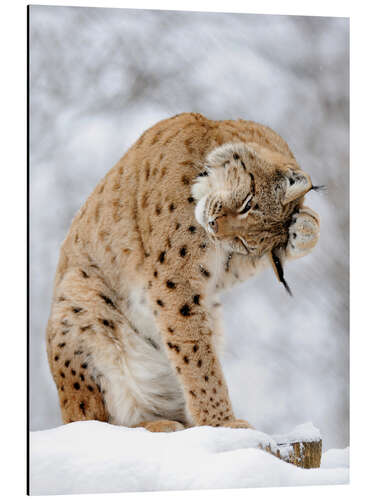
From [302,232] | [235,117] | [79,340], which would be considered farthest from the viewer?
[235,117]

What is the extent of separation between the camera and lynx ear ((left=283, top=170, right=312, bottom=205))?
5438mm

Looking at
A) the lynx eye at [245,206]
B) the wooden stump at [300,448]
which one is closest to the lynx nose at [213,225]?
the lynx eye at [245,206]

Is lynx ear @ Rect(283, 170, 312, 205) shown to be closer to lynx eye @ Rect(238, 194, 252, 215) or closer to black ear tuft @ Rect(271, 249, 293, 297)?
lynx eye @ Rect(238, 194, 252, 215)

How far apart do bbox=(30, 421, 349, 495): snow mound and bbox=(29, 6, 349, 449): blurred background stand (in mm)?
179

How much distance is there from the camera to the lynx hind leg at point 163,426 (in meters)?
5.52

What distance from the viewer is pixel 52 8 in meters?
5.57

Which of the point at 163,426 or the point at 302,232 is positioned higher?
the point at 302,232

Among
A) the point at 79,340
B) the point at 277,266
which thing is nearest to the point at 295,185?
the point at 277,266

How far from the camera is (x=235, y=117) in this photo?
19.3 feet

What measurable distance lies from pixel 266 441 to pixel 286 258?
1120 millimetres

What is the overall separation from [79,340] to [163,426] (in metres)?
0.72

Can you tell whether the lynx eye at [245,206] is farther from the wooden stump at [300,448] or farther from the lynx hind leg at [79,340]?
the wooden stump at [300,448]

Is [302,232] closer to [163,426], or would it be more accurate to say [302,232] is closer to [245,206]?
[245,206]

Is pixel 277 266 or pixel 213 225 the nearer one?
pixel 213 225
